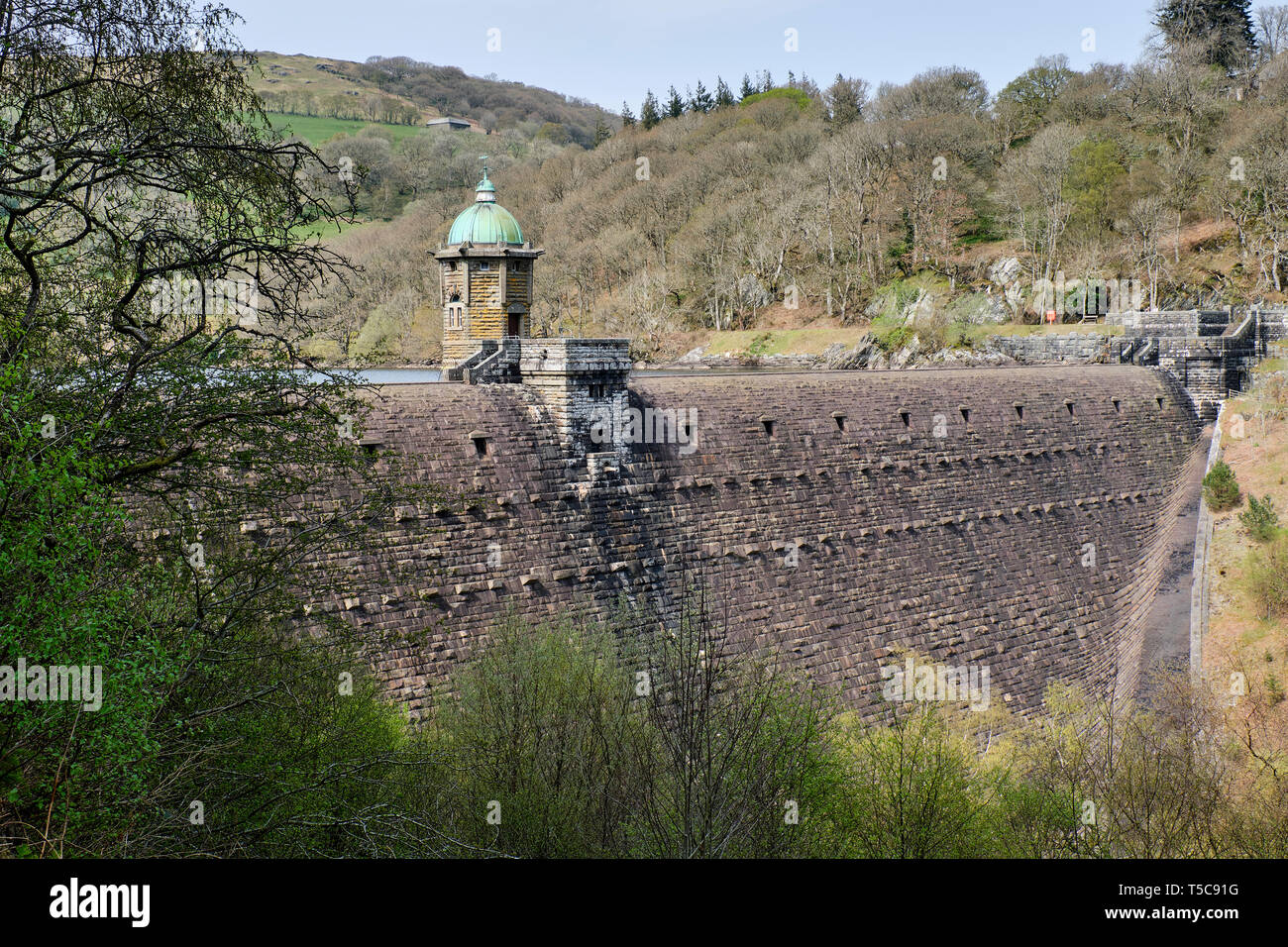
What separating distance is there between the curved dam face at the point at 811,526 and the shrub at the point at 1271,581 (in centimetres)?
280

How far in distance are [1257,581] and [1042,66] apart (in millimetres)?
69518

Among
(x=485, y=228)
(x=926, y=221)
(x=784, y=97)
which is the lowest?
(x=485, y=228)

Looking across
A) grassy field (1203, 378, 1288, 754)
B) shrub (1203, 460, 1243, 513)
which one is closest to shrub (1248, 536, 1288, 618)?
grassy field (1203, 378, 1288, 754)

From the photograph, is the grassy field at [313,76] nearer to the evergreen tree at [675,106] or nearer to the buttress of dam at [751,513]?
the evergreen tree at [675,106]

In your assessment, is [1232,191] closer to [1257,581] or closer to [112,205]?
[1257,581]

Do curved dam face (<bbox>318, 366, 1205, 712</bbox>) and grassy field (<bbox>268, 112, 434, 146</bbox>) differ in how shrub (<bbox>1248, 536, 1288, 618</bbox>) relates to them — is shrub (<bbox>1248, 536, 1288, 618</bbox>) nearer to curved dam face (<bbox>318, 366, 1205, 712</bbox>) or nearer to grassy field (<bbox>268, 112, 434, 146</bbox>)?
curved dam face (<bbox>318, 366, 1205, 712</bbox>)

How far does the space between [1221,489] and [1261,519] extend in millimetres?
2878

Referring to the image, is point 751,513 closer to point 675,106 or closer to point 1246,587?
point 1246,587

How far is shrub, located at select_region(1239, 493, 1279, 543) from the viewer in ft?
89.4

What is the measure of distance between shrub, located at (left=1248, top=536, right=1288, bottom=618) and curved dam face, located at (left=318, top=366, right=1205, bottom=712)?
2797mm

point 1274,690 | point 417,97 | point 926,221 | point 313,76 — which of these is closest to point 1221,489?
point 1274,690

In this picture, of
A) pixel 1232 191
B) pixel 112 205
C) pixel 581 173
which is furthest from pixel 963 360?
pixel 112 205

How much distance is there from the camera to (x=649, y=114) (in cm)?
10281

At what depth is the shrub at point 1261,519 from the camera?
1072 inches
